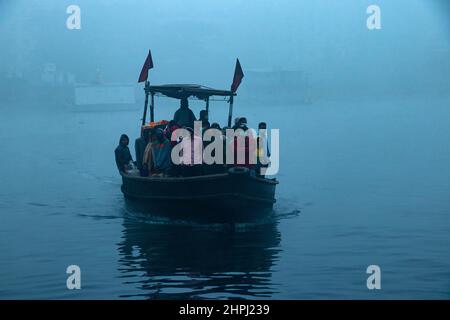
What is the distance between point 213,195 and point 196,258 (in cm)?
209

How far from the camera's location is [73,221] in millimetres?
19016

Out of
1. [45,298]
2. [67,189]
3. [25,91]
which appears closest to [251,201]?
[45,298]

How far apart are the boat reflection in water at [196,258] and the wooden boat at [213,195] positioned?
0.35m

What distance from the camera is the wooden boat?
15.5 meters

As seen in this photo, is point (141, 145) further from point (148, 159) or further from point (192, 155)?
point (192, 155)

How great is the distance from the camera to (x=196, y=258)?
13.8 metres

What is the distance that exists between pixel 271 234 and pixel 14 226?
6618 millimetres

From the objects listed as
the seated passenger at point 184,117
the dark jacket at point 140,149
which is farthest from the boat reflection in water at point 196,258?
the seated passenger at point 184,117

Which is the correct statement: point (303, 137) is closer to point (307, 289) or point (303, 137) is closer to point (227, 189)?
point (227, 189)

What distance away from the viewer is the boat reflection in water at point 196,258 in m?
11.6

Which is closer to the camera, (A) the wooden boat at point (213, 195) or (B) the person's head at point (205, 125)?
(A) the wooden boat at point (213, 195)

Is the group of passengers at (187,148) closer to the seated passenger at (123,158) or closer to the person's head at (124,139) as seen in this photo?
the person's head at (124,139)

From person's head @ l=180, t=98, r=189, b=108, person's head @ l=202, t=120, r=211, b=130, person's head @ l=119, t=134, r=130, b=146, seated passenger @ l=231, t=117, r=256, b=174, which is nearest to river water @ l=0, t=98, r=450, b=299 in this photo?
seated passenger @ l=231, t=117, r=256, b=174

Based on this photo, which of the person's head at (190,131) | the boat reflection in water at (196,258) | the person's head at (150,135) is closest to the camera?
the boat reflection in water at (196,258)
